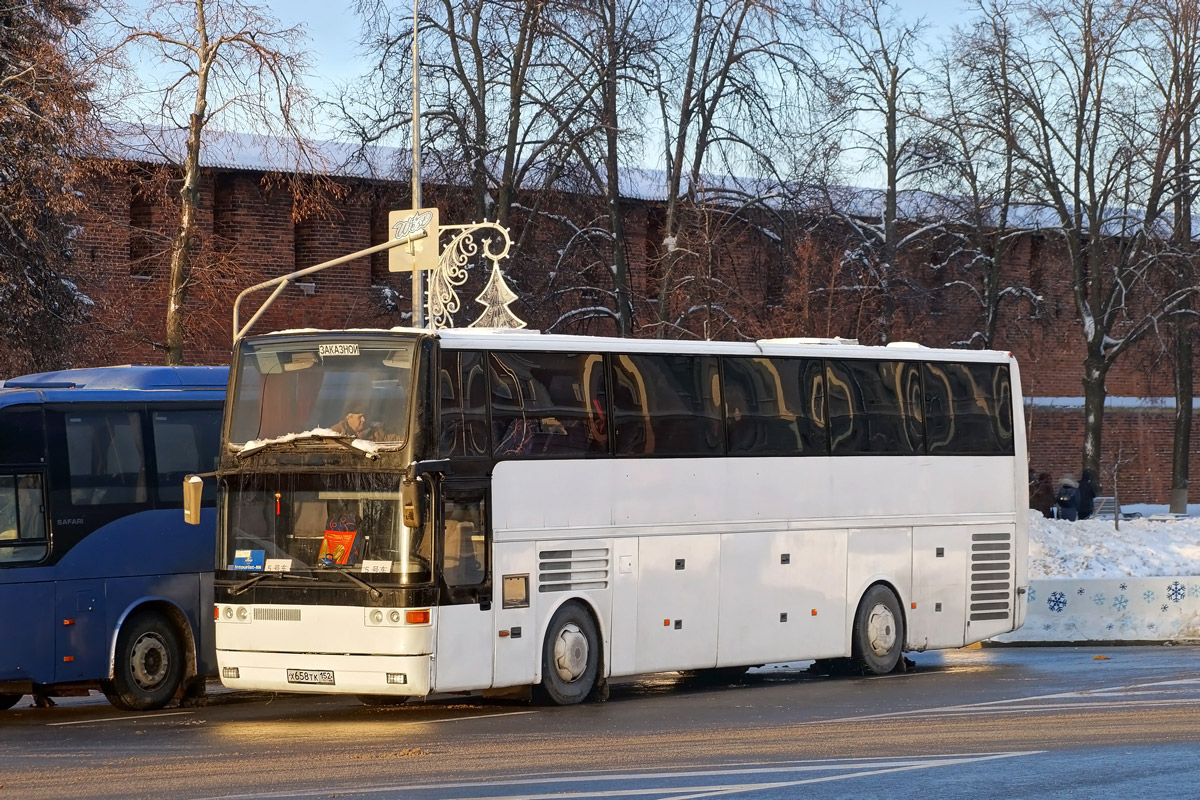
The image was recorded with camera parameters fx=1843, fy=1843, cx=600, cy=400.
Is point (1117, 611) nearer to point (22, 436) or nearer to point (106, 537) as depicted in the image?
point (106, 537)

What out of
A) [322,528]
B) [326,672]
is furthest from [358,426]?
[326,672]

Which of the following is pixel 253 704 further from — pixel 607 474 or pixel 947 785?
pixel 947 785

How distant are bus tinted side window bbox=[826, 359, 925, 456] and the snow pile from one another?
1048 centimetres

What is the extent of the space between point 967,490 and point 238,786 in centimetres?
1197

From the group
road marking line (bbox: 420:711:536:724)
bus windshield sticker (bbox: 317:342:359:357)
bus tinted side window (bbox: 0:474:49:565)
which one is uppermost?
bus windshield sticker (bbox: 317:342:359:357)

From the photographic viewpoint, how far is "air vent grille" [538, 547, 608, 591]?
54.7ft

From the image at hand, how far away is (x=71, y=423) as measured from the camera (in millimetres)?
17172

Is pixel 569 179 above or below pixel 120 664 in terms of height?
above

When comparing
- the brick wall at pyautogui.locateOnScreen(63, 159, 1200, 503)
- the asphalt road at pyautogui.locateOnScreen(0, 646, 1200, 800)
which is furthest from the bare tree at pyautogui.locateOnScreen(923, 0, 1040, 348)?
the asphalt road at pyautogui.locateOnScreen(0, 646, 1200, 800)

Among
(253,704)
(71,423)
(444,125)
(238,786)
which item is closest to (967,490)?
(253,704)

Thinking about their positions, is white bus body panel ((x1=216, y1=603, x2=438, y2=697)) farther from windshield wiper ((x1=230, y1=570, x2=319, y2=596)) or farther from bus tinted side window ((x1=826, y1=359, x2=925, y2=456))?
bus tinted side window ((x1=826, y1=359, x2=925, y2=456))

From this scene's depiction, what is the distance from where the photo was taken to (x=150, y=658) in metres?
17.6

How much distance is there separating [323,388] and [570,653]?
331 centimetres

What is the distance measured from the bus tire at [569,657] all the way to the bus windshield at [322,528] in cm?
177
